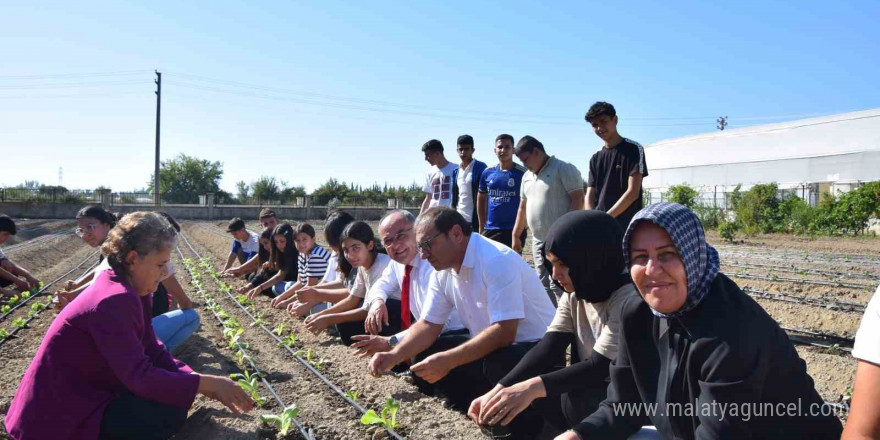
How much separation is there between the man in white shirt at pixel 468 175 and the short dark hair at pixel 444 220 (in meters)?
2.98

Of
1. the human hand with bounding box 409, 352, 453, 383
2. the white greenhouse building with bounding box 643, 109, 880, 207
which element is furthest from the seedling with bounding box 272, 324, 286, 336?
the white greenhouse building with bounding box 643, 109, 880, 207

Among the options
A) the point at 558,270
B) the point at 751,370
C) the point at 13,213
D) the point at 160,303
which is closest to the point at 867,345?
the point at 751,370

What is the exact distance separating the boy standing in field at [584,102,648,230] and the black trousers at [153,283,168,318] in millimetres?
3571

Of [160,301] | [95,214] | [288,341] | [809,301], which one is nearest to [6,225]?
[95,214]

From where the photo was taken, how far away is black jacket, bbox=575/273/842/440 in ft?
5.62

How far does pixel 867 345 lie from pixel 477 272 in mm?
2019

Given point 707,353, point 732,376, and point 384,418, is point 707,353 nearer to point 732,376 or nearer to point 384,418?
point 732,376

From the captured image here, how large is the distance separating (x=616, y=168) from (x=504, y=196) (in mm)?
1316

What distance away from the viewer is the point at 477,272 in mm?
3326

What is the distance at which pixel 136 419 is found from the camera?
9.16 ft

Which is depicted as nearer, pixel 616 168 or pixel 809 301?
pixel 616 168

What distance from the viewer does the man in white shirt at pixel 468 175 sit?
6.47 meters

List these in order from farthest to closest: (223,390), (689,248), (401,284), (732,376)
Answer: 1. (401,284)
2. (223,390)
3. (689,248)
4. (732,376)

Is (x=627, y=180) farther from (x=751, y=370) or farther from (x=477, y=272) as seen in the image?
(x=751, y=370)
